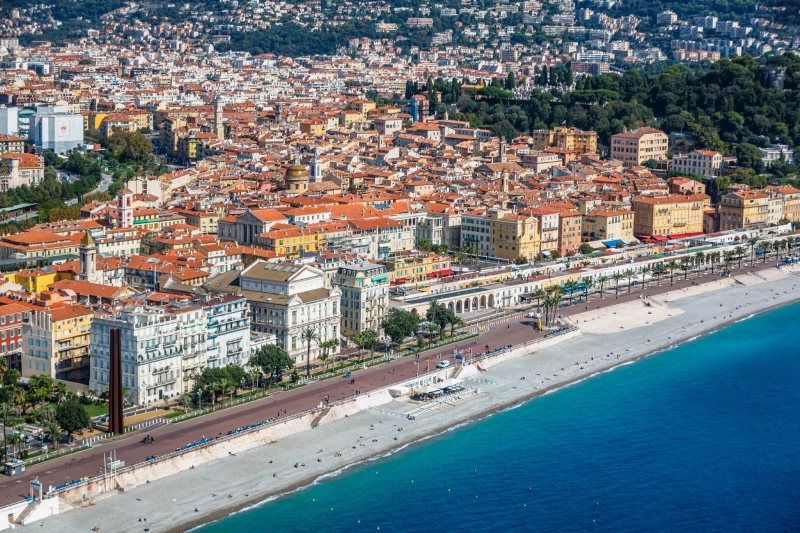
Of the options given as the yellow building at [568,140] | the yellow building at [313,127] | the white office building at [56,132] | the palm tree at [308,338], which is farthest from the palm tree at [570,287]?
the white office building at [56,132]

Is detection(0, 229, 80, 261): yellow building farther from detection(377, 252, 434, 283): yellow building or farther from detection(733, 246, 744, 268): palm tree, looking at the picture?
detection(733, 246, 744, 268): palm tree

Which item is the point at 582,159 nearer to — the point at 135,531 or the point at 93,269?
the point at 93,269

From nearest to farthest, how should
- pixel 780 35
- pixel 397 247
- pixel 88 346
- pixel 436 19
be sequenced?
pixel 88 346 → pixel 397 247 → pixel 780 35 → pixel 436 19

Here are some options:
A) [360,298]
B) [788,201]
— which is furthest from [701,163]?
[360,298]

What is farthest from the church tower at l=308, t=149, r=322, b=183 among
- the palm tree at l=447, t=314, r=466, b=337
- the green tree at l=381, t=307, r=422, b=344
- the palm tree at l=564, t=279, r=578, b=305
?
the green tree at l=381, t=307, r=422, b=344

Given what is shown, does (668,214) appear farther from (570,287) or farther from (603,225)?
(570,287)

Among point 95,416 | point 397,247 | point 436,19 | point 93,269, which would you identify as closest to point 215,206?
point 397,247
